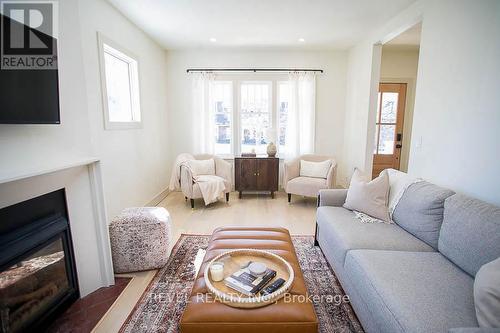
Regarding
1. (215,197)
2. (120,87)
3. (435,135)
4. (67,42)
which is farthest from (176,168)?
(435,135)

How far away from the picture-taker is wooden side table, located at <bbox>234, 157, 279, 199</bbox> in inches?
164

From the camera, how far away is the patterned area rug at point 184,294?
5.10ft

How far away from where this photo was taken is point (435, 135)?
2232mm

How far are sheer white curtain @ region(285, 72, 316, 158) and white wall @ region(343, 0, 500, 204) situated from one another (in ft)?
5.86

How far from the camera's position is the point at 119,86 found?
307 cm

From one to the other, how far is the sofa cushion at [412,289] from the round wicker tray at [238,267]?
0.45 meters

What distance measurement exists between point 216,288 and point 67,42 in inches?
74.0

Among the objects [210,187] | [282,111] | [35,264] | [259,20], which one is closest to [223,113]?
[282,111]

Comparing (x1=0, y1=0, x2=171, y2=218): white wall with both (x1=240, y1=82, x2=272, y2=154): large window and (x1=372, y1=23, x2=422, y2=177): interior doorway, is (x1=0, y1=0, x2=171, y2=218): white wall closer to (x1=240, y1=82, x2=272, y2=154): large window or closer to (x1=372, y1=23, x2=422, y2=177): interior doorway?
(x1=240, y1=82, x2=272, y2=154): large window

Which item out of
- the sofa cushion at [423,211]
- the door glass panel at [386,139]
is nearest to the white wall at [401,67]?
the door glass panel at [386,139]

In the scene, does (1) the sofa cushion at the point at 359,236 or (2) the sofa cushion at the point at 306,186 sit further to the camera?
(2) the sofa cushion at the point at 306,186

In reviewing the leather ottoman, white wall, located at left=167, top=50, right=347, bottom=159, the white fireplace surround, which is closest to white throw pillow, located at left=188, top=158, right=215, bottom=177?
white wall, located at left=167, top=50, right=347, bottom=159

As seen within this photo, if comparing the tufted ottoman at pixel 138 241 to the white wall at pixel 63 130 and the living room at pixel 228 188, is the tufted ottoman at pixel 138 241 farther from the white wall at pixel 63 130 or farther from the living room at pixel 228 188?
the white wall at pixel 63 130

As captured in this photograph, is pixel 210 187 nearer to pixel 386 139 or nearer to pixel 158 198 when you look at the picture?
pixel 158 198
